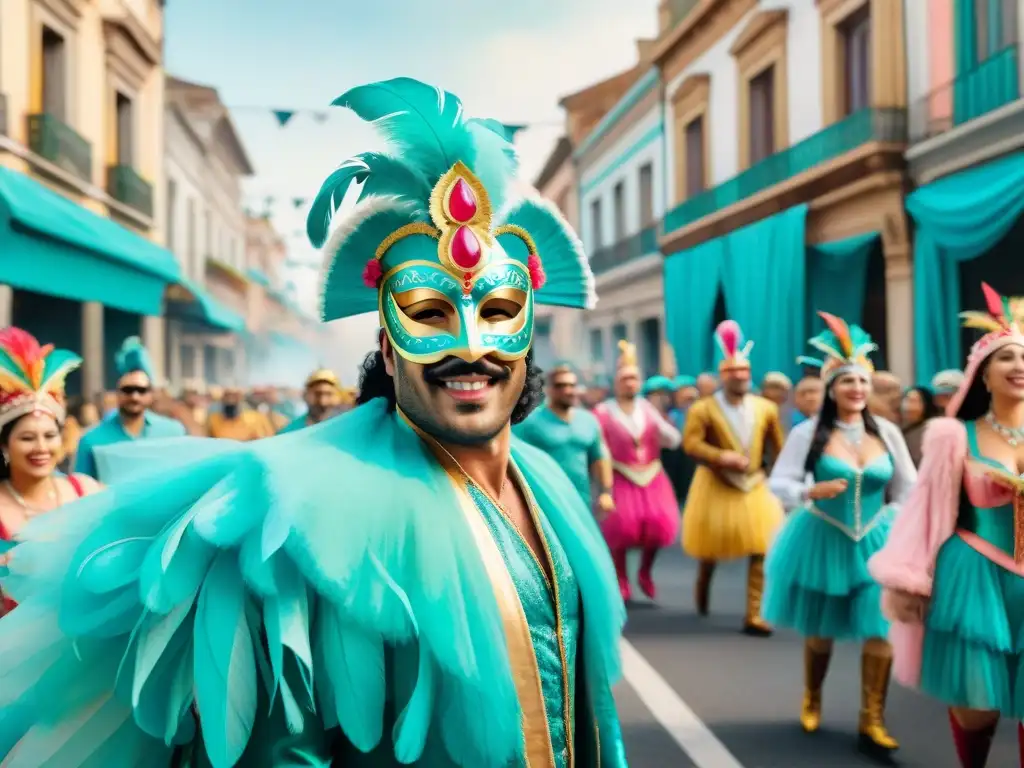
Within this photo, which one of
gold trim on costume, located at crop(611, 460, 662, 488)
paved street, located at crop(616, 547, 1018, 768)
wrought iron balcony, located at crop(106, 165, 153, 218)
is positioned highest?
wrought iron balcony, located at crop(106, 165, 153, 218)

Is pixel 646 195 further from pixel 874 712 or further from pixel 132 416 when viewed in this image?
pixel 874 712

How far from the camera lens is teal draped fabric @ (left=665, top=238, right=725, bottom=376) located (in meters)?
18.2

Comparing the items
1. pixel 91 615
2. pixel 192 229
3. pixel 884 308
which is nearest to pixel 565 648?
pixel 91 615

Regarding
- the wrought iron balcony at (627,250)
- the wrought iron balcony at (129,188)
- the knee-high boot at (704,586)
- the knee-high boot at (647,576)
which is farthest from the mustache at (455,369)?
the wrought iron balcony at (627,250)

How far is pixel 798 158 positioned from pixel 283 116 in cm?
758

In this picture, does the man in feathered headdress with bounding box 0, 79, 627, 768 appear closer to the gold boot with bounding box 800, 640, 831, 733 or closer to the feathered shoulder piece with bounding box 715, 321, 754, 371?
the gold boot with bounding box 800, 640, 831, 733

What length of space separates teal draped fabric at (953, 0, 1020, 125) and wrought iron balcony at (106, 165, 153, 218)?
12.8 meters

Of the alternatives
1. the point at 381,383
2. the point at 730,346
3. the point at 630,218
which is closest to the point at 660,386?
the point at 730,346

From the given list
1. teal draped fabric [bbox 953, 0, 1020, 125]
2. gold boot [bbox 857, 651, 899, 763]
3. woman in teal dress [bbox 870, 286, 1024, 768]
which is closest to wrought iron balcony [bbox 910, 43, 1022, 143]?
teal draped fabric [bbox 953, 0, 1020, 125]

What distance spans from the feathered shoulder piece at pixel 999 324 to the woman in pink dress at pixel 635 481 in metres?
4.58

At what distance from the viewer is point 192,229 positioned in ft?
98.6

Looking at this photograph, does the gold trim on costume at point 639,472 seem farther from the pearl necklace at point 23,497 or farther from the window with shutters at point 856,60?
the window with shutters at point 856,60

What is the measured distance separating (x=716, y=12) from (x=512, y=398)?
1834 centimetres

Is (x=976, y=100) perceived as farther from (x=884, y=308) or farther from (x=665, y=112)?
(x=665, y=112)
